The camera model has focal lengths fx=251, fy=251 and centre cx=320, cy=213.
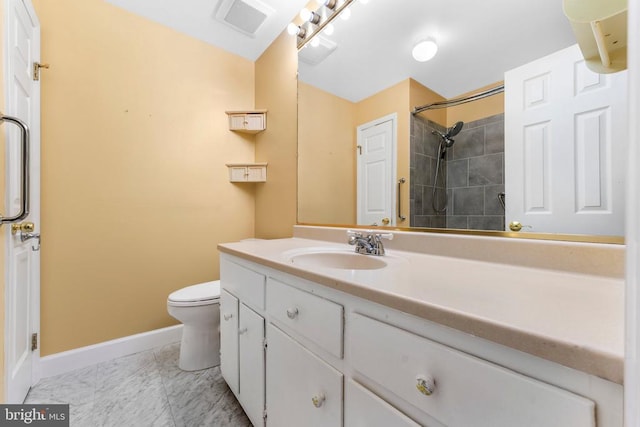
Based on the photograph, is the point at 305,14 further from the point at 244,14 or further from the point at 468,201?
the point at 468,201

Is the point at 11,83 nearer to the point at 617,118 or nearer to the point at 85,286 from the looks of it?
the point at 85,286

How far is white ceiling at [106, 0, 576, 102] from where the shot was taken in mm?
816

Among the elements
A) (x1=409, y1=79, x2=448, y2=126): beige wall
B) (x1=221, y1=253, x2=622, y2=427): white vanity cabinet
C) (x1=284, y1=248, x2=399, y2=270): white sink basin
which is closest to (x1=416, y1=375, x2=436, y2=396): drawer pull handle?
(x1=221, y1=253, x2=622, y2=427): white vanity cabinet

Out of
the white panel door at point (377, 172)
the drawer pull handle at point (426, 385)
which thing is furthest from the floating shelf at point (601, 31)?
the drawer pull handle at point (426, 385)

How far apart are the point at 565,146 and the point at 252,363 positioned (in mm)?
1335

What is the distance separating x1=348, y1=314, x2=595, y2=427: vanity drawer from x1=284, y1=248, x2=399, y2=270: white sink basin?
50 cm

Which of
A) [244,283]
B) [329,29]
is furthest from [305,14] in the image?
[244,283]

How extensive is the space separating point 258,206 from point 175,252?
29.5 inches

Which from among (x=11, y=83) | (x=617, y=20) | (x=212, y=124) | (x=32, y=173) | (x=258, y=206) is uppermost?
(x=212, y=124)

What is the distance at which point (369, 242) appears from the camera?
112 cm

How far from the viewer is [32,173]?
140cm

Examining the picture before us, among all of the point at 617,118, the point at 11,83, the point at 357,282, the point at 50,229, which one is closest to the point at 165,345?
the point at 50,229

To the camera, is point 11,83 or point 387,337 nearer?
point 387,337

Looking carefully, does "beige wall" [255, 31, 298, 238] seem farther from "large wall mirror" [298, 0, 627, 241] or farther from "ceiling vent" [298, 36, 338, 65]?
"large wall mirror" [298, 0, 627, 241]
